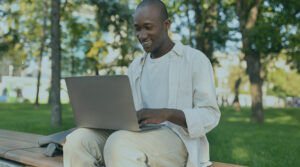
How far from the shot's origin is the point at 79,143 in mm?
2375

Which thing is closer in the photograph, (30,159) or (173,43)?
(173,43)

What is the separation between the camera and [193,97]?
254 centimetres

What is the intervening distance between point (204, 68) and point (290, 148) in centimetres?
503

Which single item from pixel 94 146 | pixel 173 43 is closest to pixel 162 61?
pixel 173 43

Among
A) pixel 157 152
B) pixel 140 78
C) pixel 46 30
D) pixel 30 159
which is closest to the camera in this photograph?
pixel 157 152

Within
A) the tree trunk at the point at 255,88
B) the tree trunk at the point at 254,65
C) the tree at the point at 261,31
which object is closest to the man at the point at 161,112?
the tree at the point at 261,31

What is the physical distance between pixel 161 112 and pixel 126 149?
33 cm

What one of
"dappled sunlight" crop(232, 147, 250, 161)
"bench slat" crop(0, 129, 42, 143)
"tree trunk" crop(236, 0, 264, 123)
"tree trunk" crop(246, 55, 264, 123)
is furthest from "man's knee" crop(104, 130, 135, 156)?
"tree trunk" crop(246, 55, 264, 123)

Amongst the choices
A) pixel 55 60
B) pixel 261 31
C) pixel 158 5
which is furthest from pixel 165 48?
pixel 261 31

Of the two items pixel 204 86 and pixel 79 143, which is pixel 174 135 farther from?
pixel 79 143

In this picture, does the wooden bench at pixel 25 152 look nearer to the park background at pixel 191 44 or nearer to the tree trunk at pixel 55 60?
the park background at pixel 191 44

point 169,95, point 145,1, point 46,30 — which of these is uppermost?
point 46,30

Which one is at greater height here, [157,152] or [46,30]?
[46,30]

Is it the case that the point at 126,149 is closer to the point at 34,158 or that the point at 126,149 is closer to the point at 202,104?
the point at 202,104
